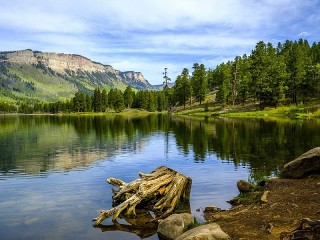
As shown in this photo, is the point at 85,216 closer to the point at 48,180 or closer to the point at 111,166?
the point at 48,180

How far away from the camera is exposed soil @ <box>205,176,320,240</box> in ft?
53.4

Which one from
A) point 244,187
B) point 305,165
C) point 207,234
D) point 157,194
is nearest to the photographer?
point 207,234

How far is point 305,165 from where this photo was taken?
26.4 meters

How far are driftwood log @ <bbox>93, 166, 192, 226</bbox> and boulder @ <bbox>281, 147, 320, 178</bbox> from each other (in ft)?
27.3

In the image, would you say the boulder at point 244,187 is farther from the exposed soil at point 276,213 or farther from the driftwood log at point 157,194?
the driftwood log at point 157,194

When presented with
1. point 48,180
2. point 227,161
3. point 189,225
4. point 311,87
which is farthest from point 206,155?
point 311,87

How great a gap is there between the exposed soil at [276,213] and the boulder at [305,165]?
3.32ft

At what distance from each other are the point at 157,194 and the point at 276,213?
962 centimetres

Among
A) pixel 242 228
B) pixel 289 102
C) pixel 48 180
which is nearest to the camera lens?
pixel 242 228

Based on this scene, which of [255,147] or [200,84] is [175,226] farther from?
[200,84]

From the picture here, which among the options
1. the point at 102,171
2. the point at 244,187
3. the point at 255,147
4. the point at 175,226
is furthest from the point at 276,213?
the point at 255,147

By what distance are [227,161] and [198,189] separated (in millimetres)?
14419

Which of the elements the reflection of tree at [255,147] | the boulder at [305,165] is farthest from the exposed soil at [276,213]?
the reflection of tree at [255,147]

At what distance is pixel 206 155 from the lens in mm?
49031
